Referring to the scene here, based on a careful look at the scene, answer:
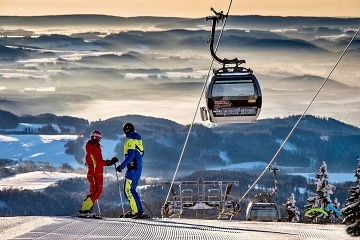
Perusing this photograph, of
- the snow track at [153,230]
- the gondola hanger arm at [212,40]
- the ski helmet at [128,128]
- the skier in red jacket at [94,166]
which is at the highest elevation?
the gondola hanger arm at [212,40]

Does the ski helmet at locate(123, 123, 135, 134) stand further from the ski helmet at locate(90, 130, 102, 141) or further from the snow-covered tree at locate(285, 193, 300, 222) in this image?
the snow-covered tree at locate(285, 193, 300, 222)

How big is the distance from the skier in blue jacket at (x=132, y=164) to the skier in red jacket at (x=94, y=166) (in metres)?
0.43

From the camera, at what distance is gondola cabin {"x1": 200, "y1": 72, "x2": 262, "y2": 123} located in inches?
1331

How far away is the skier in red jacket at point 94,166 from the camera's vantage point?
2869cm

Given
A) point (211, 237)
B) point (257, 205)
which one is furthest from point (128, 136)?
point (257, 205)

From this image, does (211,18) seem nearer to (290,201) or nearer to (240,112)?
(240,112)

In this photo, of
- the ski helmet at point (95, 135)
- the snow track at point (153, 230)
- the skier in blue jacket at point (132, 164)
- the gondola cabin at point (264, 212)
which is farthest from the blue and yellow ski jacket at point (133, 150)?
the gondola cabin at point (264, 212)

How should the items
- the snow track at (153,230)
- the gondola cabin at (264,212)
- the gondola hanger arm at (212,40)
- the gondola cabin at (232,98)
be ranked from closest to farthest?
1. the snow track at (153,230)
2. the gondola hanger arm at (212,40)
3. the gondola cabin at (232,98)
4. the gondola cabin at (264,212)

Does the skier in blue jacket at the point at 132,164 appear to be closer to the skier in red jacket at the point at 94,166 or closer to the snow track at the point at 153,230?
the skier in red jacket at the point at 94,166

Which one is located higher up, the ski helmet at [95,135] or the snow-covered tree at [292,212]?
the ski helmet at [95,135]

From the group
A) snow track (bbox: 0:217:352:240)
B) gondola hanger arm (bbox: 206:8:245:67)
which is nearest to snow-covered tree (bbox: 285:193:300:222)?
gondola hanger arm (bbox: 206:8:245:67)

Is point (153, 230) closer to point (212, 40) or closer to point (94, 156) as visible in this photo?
point (94, 156)

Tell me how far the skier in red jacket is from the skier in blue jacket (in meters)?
0.43

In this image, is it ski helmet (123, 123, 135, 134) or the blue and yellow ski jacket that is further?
the blue and yellow ski jacket
